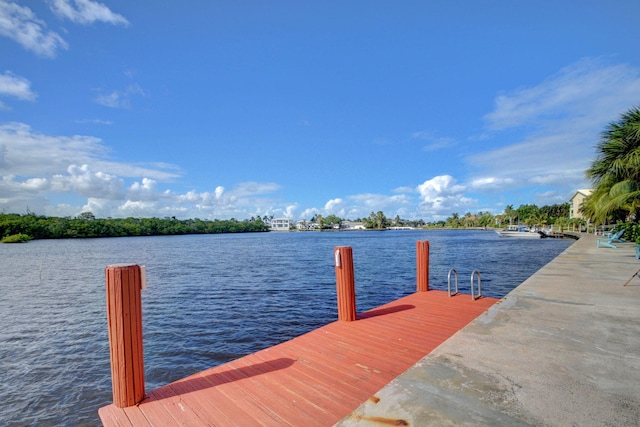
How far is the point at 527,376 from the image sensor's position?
274cm

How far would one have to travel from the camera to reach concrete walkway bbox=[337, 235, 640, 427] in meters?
2.13

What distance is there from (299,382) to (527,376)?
2265 millimetres

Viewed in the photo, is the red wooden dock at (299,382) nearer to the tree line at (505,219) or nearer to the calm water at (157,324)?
the calm water at (157,324)

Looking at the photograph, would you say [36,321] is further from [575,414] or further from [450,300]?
[575,414]

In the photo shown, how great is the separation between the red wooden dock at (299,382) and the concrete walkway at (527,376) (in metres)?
0.80

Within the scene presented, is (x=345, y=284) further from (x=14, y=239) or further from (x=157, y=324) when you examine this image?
(x=14, y=239)

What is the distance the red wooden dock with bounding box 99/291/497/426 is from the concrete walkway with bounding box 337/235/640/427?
802mm

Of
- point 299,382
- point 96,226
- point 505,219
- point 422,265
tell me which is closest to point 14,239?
point 96,226

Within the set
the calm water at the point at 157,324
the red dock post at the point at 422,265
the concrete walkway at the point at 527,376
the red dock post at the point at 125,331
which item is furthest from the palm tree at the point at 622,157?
the red dock post at the point at 125,331

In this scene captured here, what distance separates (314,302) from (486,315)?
7.82 meters

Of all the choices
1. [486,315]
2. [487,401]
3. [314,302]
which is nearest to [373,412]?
[487,401]

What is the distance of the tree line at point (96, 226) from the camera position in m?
79.0

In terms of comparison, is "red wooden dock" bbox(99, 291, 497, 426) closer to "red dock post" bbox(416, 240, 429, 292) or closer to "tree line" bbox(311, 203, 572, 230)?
"red dock post" bbox(416, 240, 429, 292)

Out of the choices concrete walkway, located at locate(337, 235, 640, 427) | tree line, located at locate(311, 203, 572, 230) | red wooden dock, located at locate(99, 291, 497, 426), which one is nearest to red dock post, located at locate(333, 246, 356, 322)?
red wooden dock, located at locate(99, 291, 497, 426)
